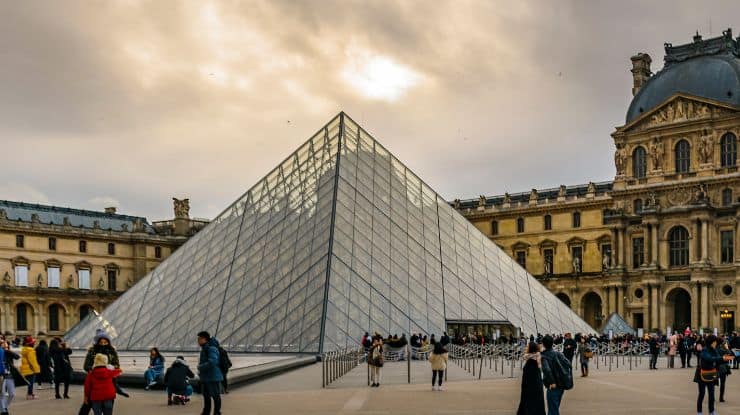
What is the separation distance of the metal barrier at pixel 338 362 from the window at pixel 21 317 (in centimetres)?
4868

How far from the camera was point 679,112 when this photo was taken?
200ft

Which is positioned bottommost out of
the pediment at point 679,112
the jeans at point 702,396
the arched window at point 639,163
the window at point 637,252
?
the jeans at point 702,396

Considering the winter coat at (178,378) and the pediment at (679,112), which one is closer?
the winter coat at (178,378)

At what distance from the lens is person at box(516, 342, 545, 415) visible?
11836mm

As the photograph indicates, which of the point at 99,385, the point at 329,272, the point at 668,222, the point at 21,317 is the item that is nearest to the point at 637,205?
the point at 668,222

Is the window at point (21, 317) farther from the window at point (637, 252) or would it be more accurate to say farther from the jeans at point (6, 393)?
the jeans at point (6, 393)

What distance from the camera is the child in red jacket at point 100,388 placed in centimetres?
1132

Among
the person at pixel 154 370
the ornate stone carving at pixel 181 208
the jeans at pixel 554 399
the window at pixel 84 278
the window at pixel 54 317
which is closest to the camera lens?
the jeans at pixel 554 399

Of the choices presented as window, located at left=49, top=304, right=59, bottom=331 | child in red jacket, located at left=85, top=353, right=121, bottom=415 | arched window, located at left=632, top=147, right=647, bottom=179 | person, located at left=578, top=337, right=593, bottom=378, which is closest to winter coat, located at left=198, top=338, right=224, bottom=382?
child in red jacket, located at left=85, top=353, right=121, bottom=415

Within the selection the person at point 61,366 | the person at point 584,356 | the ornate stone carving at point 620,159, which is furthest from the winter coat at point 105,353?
the ornate stone carving at point 620,159

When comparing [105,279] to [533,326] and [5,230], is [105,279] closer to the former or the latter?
[5,230]

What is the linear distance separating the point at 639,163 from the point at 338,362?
45.3 meters

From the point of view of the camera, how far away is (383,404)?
1545 centimetres

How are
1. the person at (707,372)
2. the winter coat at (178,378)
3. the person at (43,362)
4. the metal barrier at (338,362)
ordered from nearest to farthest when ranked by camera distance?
1. the person at (707,372)
2. the winter coat at (178,378)
3. the metal barrier at (338,362)
4. the person at (43,362)
